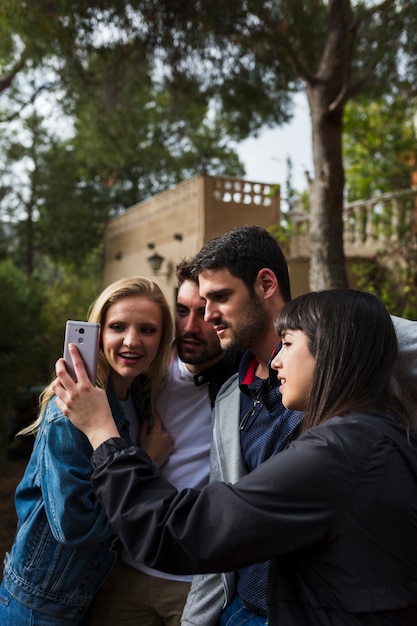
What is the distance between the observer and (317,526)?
1.17 meters

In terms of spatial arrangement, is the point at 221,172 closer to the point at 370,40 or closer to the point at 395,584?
the point at 370,40

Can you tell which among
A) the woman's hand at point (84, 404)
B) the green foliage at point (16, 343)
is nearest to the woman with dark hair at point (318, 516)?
the woman's hand at point (84, 404)

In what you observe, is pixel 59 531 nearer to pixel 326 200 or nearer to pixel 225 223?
pixel 326 200

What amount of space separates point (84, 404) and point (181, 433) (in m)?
0.89

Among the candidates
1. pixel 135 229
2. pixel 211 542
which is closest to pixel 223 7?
pixel 211 542

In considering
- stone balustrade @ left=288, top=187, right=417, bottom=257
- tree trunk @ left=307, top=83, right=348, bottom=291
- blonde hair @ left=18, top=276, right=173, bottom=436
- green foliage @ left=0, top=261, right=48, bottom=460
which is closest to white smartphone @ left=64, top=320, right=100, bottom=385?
blonde hair @ left=18, top=276, right=173, bottom=436

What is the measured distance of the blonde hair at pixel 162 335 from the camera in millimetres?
2123

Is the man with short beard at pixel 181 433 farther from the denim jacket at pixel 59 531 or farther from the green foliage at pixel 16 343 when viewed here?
the green foliage at pixel 16 343

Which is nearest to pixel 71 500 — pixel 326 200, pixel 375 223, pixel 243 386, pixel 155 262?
pixel 243 386

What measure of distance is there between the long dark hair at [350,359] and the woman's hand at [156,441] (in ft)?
3.17

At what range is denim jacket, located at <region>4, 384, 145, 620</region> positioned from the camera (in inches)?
68.8

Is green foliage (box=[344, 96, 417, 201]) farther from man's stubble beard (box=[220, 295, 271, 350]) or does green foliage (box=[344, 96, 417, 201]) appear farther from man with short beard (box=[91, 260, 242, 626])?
man's stubble beard (box=[220, 295, 271, 350])

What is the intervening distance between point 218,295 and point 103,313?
16.5 inches

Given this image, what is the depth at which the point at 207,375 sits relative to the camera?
2.46 m
